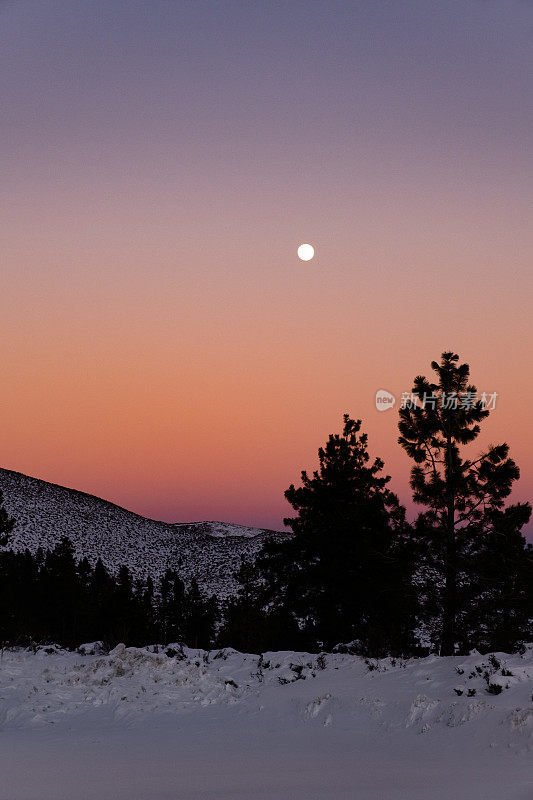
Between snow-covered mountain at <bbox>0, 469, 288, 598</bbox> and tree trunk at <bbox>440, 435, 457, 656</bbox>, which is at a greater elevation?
snow-covered mountain at <bbox>0, 469, 288, 598</bbox>

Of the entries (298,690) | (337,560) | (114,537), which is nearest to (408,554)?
(337,560)

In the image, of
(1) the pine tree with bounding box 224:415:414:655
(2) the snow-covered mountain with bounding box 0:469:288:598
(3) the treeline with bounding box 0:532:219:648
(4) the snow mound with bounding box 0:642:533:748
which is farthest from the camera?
(2) the snow-covered mountain with bounding box 0:469:288:598

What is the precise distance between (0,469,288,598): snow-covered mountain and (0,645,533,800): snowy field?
95.1m

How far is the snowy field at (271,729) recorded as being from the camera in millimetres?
8797

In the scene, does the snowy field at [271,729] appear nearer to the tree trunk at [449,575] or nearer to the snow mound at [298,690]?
the snow mound at [298,690]

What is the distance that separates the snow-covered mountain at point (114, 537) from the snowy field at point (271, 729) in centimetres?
9506

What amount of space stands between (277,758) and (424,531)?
1413 centimetres

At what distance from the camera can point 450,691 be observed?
13.3 meters

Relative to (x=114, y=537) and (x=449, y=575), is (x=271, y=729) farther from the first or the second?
(x=114, y=537)

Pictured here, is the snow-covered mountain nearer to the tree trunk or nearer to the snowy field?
the tree trunk

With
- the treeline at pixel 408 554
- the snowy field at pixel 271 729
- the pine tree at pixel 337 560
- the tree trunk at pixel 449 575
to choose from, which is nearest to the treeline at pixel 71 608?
A: the treeline at pixel 408 554

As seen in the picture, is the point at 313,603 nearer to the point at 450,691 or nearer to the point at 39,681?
the point at 39,681

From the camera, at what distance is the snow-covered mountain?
130 metres

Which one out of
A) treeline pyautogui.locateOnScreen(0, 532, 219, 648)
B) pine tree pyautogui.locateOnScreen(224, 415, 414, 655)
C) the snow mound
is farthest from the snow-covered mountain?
the snow mound
